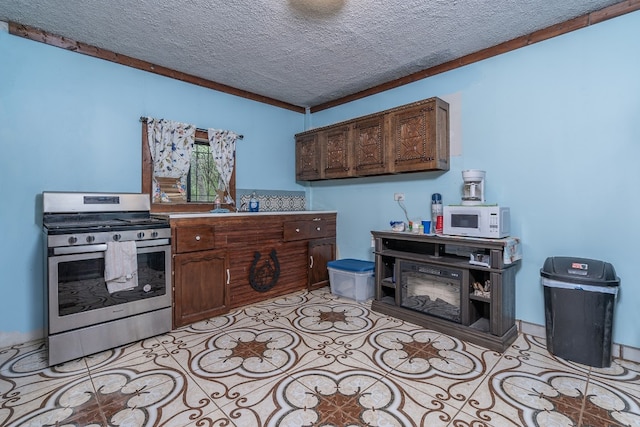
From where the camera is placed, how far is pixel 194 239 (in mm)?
2898

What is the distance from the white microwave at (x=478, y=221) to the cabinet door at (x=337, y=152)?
138 cm

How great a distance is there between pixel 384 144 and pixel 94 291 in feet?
9.77

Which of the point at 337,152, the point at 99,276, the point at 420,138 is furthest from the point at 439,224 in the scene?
the point at 99,276

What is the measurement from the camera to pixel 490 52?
2867 millimetres

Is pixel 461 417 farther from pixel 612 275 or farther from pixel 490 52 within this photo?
pixel 490 52

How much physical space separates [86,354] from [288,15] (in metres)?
2.99

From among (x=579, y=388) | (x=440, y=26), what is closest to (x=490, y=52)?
(x=440, y=26)

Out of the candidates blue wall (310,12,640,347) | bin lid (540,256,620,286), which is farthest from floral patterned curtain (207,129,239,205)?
bin lid (540,256,620,286)

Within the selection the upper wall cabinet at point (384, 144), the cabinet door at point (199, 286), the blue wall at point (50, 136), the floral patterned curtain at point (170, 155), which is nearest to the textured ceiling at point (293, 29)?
the blue wall at point (50, 136)

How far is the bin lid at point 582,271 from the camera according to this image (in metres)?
2.12

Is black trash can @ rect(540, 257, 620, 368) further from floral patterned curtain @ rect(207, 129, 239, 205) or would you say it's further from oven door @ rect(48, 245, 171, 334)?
floral patterned curtain @ rect(207, 129, 239, 205)

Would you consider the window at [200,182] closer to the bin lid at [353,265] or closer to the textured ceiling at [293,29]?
the textured ceiling at [293,29]

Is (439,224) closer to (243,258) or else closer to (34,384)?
(243,258)

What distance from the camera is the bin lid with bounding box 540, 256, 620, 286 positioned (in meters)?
2.12
